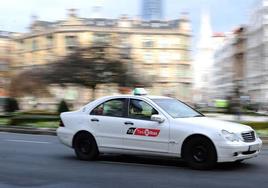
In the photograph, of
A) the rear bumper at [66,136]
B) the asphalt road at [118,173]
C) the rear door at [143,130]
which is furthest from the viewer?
the rear bumper at [66,136]

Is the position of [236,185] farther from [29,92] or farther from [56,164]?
[29,92]

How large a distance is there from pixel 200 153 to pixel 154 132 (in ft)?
3.40

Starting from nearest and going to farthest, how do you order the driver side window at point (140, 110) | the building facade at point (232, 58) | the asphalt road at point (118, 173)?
the asphalt road at point (118, 173) → the driver side window at point (140, 110) → the building facade at point (232, 58)

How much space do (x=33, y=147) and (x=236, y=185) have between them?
8.09 metres

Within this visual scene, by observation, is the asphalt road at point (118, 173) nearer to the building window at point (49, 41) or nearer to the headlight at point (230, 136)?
the headlight at point (230, 136)

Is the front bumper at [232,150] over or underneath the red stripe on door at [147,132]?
underneath

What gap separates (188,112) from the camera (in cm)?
1157

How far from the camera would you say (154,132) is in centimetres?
1103

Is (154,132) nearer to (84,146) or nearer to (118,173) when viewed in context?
(118,173)

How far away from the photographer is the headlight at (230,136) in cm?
1024

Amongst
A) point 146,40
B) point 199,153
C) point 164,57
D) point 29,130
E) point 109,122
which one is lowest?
point 29,130

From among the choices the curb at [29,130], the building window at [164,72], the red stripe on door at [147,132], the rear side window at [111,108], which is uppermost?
the building window at [164,72]

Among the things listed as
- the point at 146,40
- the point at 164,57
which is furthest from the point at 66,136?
the point at 164,57

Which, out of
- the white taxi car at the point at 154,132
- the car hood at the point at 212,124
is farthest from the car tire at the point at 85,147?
the car hood at the point at 212,124
